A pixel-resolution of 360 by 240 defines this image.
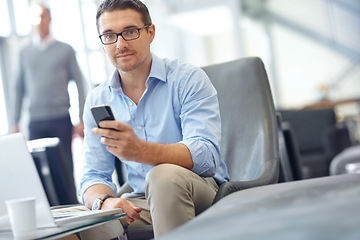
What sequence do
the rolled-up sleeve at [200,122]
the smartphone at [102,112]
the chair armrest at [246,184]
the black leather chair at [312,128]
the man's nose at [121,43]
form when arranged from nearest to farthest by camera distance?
1. the smartphone at [102,112]
2. the chair armrest at [246,184]
3. the rolled-up sleeve at [200,122]
4. the man's nose at [121,43]
5. the black leather chair at [312,128]

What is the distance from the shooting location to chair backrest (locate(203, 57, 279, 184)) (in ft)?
6.42

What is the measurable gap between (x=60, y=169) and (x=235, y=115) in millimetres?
1401

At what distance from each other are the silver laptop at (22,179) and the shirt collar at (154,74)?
25.2 inches

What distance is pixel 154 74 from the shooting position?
6.07ft

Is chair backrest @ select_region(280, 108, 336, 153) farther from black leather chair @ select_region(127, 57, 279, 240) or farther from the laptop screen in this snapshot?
the laptop screen

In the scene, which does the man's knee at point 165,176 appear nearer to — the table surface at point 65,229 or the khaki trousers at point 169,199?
the khaki trousers at point 169,199

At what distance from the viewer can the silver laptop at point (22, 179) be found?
125 centimetres

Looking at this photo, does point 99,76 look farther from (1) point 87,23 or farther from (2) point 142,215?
(2) point 142,215

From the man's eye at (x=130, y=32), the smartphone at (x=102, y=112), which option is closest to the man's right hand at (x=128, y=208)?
the smartphone at (x=102, y=112)

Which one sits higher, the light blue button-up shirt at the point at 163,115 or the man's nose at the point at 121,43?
the man's nose at the point at 121,43

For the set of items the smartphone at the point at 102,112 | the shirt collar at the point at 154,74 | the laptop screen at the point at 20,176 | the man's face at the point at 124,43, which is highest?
the man's face at the point at 124,43

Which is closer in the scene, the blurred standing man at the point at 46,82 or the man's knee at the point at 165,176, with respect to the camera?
the man's knee at the point at 165,176

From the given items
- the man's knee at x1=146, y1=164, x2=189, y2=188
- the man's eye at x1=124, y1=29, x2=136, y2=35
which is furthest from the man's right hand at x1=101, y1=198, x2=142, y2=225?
the man's eye at x1=124, y1=29, x2=136, y2=35

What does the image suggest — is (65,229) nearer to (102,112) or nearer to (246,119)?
(102,112)
